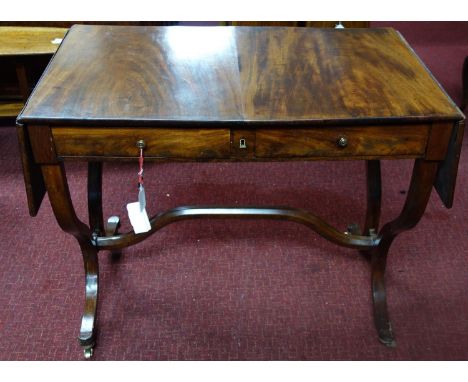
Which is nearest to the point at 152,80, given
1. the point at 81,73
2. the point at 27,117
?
the point at 81,73

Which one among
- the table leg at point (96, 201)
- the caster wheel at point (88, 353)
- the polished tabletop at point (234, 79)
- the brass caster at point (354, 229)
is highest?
the polished tabletop at point (234, 79)

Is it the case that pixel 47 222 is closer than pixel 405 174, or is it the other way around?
pixel 47 222

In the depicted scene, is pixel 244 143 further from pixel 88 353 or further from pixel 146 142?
pixel 88 353

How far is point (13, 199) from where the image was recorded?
200 centimetres

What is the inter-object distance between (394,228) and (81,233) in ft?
2.74

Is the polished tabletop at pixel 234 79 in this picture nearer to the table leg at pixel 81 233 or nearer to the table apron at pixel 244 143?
the table apron at pixel 244 143

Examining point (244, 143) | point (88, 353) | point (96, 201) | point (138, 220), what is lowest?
point (88, 353)

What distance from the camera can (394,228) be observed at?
142 centimetres

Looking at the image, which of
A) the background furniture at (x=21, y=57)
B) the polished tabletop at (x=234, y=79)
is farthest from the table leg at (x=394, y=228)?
the background furniture at (x=21, y=57)

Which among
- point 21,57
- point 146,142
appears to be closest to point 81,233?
point 146,142

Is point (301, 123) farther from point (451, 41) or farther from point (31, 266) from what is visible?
point (451, 41)

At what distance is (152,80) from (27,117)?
0.29 m

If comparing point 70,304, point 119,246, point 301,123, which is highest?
point 301,123

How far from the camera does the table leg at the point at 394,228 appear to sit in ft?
3.90
